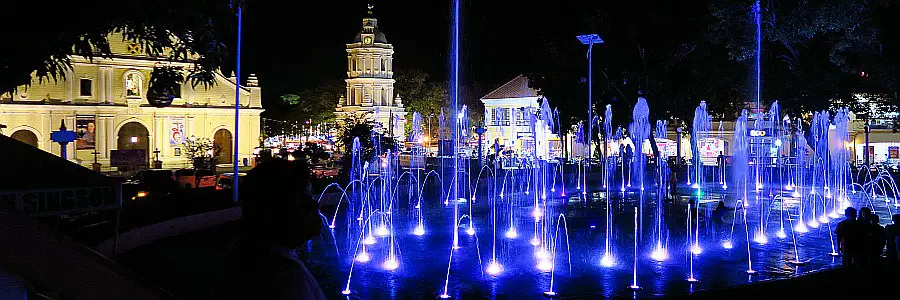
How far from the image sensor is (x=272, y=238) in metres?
2.87

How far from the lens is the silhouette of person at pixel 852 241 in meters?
9.63

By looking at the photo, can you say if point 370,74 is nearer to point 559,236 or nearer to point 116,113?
point 116,113

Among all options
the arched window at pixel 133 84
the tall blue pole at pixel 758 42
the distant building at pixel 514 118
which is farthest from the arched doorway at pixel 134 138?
the tall blue pole at pixel 758 42

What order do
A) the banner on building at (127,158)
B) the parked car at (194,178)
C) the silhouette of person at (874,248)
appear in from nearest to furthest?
the silhouette of person at (874,248) < the parked car at (194,178) < the banner on building at (127,158)

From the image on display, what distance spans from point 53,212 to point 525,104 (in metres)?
66.7

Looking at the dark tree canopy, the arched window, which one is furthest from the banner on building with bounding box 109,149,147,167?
the dark tree canopy

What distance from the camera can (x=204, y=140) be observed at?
51.1 metres

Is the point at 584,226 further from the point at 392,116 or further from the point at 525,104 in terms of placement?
the point at 525,104

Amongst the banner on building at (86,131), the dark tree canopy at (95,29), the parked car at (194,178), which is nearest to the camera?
the dark tree canopy at (95,29)

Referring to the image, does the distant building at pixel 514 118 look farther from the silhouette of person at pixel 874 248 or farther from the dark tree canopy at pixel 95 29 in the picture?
the dark tree canopy at pixel 95 29

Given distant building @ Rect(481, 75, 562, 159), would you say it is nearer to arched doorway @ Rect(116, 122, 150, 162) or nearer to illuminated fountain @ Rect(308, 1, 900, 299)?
arched doorway @ Rect(116, 122, 150, 162)

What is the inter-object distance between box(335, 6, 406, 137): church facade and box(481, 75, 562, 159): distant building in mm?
10843

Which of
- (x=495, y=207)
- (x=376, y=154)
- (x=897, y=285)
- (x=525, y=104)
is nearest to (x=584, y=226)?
(x=495, y=207)

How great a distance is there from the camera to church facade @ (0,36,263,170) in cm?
4481
